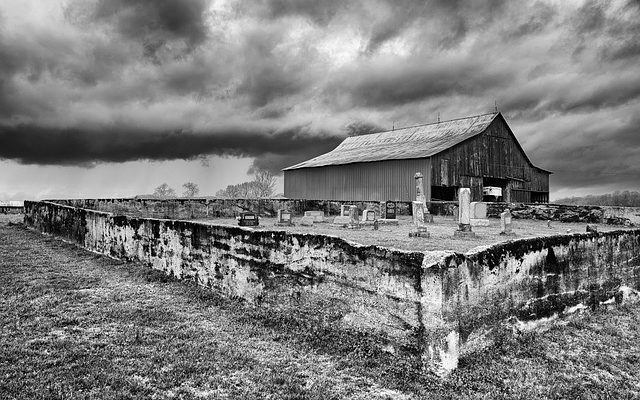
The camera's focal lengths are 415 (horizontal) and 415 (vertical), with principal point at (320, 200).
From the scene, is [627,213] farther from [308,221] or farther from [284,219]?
[284,219]

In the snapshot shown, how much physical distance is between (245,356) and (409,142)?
32.6 meters

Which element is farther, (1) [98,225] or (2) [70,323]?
(1) [98,225]

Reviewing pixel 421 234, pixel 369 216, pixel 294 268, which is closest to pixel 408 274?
pixel 294 268

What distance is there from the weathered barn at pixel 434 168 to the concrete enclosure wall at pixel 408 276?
65.8 feet

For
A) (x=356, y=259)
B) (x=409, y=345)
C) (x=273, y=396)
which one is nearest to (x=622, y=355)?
(x=409, y=345)

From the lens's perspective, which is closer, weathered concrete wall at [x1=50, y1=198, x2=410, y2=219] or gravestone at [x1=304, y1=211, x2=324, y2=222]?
gravestone at [x1=304, y1=211, x2=324, y2=222]

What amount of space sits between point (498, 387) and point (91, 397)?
4118 mm

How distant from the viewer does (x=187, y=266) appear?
8.57 metres

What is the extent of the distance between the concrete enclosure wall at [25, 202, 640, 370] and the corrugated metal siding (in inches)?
775

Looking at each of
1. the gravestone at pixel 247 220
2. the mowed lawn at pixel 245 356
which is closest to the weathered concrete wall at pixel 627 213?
the mowed lawn at pixel 245 356

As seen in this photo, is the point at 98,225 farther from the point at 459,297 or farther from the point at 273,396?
the point at 459,297

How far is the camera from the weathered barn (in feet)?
93.7

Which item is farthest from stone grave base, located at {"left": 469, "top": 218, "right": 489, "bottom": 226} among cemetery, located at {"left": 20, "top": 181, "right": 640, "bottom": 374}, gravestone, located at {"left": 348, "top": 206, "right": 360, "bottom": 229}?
cemetery, located at {"left": 20, "top": 181, "right": 640, "bottom": 374}

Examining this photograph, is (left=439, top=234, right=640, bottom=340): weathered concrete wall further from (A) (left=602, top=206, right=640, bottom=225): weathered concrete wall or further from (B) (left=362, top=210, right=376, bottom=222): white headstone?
(A) (left=602, top=206, right=640, bottom=225): weathered concrete wall
